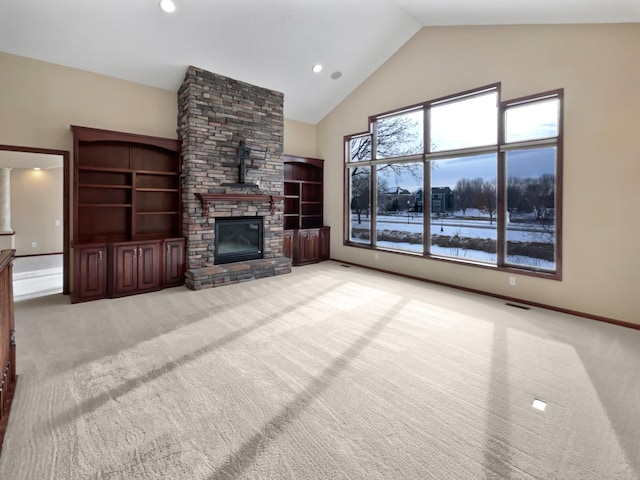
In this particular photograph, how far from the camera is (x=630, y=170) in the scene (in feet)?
12.2

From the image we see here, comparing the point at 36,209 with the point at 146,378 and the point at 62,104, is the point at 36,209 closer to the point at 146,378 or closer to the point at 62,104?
the point at 62,104

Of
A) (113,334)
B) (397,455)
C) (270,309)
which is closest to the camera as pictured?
(397,455)

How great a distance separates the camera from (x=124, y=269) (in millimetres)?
4926

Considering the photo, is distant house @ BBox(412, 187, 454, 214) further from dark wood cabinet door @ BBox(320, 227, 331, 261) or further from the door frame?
the door frame

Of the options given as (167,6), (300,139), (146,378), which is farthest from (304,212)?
(146,378)

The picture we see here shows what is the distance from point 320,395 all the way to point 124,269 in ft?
13.1

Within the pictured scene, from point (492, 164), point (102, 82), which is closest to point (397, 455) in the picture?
point (492, 164)

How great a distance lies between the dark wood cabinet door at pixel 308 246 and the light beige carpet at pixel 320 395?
128 inches

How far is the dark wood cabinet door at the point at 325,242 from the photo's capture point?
7.95 meters

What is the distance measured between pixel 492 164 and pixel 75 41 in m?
6.34

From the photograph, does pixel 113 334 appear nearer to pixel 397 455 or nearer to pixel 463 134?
pixel 397 455

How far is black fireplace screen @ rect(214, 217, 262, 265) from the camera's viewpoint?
19.5 feet

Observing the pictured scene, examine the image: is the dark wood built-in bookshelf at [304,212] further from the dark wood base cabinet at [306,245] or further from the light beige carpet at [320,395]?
the light beige carpet at [320,395]

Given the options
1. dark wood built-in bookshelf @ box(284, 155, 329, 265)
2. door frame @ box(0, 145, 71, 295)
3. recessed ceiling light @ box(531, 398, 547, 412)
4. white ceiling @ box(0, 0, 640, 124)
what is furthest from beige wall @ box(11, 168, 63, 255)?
recessed ceiling light @ box(531, 398, 547, 412)
